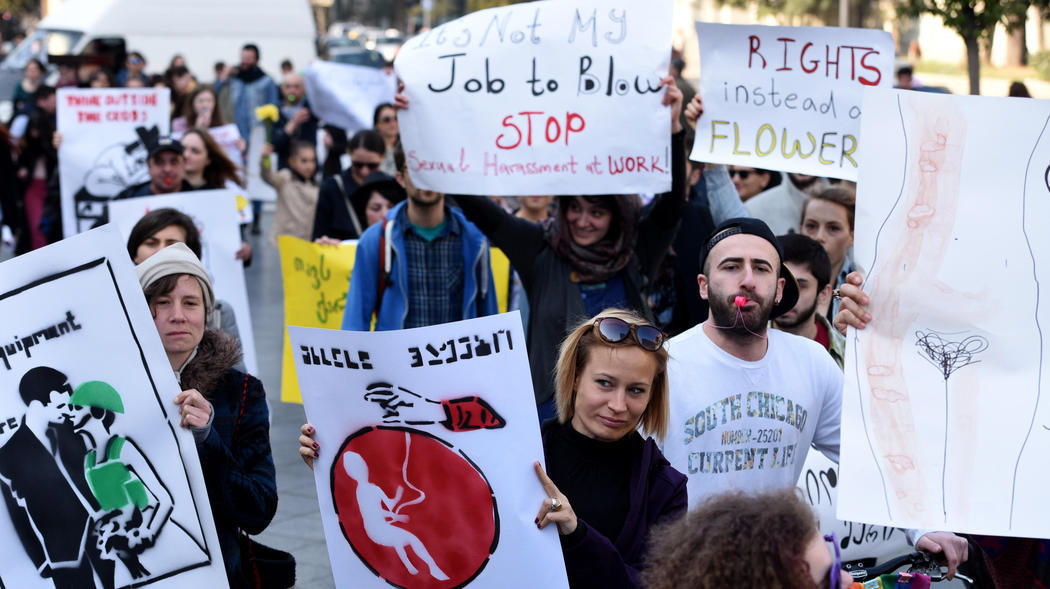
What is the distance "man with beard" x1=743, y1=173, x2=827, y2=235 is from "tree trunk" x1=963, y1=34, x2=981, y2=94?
2162mm

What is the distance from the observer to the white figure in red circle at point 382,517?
301 cm

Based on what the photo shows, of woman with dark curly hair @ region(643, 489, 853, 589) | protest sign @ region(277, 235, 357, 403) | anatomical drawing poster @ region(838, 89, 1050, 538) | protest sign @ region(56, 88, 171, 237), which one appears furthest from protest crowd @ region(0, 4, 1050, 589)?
protest sign @ region(56, 88, 171, 237)

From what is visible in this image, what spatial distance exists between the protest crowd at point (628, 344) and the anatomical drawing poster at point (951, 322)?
0.10 metres

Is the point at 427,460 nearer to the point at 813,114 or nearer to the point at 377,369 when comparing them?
the point at 377,369

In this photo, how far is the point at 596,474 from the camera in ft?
10.1

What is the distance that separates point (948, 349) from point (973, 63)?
17.7 feet

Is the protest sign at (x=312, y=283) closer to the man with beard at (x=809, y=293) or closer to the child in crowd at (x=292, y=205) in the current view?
the child in crowd at (x=292, y=205)

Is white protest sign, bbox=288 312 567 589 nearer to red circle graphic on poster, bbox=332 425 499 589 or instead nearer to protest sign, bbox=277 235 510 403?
red circle graphic on poster, bbox=332 425 499 589

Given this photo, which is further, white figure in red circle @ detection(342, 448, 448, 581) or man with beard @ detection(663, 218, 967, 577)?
man with beard @ detection(663, 218, 967, 577)

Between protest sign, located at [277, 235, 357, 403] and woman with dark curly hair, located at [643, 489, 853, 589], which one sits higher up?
woman with dark curly hair, located at [643, 489, 853, 589]

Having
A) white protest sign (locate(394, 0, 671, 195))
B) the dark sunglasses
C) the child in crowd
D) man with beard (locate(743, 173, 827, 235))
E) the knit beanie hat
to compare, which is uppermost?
white protest sign (locate(394, 0, 671, 195))

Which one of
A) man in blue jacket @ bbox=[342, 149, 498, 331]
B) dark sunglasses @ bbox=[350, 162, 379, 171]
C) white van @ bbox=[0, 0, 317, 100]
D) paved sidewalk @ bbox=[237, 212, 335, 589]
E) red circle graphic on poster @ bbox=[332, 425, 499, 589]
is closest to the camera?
red circle graphic on poster @ bbox=[332, 425, 499, 589]

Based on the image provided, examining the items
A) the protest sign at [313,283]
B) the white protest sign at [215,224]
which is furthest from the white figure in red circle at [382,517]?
the white protest sign at [215,224]

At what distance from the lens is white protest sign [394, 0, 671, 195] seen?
16.3 ft
